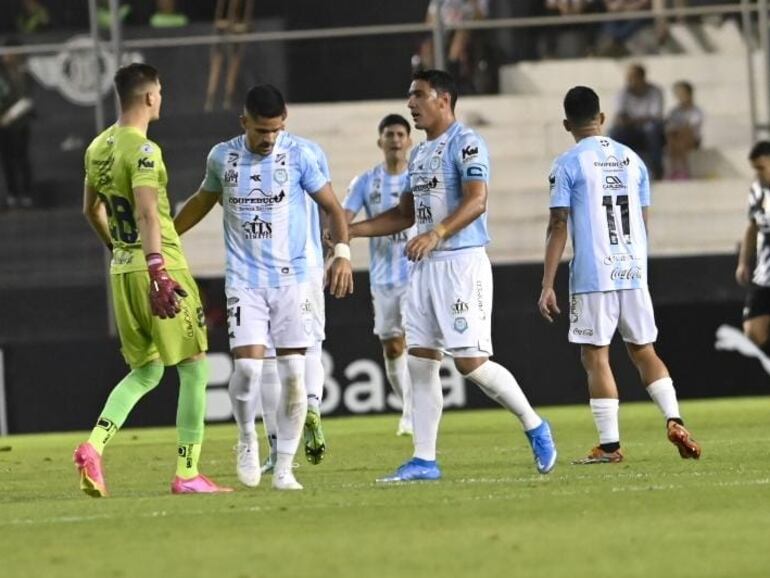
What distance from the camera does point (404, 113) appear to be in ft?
69.8

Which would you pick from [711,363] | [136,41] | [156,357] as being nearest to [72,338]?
[136,41]

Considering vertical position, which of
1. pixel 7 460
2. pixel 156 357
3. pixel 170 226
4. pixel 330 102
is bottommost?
pixel 7 460

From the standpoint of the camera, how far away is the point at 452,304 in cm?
1055

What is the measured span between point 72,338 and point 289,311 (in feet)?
30.1

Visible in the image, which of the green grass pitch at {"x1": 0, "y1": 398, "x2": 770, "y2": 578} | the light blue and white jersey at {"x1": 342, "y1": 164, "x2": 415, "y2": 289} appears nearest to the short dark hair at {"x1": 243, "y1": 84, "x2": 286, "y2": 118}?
the green grass pitch at {"x1": 0, "y1": 398, "x2": 770, "y2": 578}

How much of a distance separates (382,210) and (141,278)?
222 inches

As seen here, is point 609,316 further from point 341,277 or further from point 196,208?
point 196,208

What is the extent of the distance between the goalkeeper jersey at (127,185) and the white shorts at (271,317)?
0.37m

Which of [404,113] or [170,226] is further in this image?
[404,113]

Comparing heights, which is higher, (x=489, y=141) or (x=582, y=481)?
(x=489, y=141)

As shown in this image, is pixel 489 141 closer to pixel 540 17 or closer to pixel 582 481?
pixel 540 17

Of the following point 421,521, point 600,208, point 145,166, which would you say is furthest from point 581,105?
point 421,521

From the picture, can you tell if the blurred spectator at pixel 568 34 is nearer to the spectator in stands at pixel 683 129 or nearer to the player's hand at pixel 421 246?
the spectator in stands at pixel 683 129

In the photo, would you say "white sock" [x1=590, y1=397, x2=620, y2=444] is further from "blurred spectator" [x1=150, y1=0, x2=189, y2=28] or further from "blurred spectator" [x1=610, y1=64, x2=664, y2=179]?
"blurred spectator" [x1=150, y1=0, x2=189, y2=28]
